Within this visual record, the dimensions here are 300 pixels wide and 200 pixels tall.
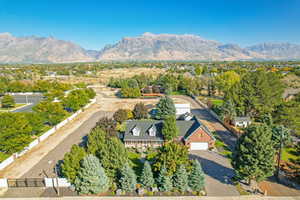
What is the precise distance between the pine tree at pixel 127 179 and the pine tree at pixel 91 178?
2113mm

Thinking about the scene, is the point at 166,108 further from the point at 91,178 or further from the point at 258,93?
the point at 91,178

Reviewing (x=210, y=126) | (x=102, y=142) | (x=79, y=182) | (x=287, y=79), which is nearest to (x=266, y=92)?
(x=210, y=126)

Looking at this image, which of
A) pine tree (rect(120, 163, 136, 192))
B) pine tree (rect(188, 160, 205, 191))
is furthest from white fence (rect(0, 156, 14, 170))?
pine tree (rect(188, 160, 205, 191))

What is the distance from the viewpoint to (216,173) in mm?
24328

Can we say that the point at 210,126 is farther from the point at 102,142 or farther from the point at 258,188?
the point at 102,142

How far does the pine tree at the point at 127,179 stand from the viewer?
65.0 ft

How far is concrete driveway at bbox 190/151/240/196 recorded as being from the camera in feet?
67.9

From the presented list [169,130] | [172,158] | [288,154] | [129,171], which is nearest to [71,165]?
[129,171]

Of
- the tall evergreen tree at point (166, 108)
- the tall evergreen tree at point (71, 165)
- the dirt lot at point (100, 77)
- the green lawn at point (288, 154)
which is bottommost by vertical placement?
the green lawn at point (288, 154)

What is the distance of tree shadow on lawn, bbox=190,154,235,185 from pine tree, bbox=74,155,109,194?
14333 mm

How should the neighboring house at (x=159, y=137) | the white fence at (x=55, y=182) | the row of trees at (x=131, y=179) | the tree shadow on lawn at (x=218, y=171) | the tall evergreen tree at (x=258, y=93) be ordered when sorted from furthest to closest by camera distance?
the tall evergreen tree at (x=258, y=93), the neighboring house at (x=159, y=137), the tree shadow on lawn at (x=218, y=171), the white fence at (x=55, y=182), the row of trees at (x=131, y=179)

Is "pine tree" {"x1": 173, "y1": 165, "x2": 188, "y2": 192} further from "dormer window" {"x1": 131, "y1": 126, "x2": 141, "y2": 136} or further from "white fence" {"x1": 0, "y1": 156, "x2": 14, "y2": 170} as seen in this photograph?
"white fence" {"x1": 0, "y1": 156, "x2": 14, "y2": 170}

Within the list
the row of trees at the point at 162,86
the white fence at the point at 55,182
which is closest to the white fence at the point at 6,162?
the white fence at the point at 55,182

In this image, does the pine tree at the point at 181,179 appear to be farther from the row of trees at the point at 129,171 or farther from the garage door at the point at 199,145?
the garage door at the point at 199,145
